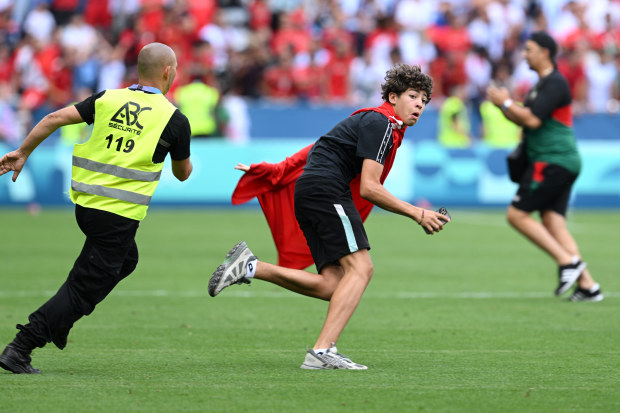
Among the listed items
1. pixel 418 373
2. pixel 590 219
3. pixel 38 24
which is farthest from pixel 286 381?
pixel 38 24

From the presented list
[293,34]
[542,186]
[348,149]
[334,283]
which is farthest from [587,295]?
[293,34]

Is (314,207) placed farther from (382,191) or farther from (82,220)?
(82,220)

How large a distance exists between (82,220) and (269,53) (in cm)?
1648

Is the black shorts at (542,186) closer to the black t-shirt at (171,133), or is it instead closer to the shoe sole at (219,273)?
the shoe sole at (219,273)

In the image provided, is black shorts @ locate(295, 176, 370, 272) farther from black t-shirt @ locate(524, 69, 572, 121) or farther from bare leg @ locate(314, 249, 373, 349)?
black t-shirt @ locate(524, 69, 572, 121)

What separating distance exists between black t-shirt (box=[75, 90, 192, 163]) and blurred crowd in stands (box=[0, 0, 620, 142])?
12952 mm

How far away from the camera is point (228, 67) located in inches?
837

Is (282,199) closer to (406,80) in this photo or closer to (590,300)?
(406,80)

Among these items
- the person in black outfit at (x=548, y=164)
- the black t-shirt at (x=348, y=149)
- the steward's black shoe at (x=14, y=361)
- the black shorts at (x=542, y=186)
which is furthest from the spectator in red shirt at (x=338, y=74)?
the steward's black shoe at (x=14, y=361)

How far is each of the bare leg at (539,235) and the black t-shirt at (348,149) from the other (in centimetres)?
375

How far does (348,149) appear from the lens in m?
6.42

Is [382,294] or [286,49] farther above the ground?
[286,49]

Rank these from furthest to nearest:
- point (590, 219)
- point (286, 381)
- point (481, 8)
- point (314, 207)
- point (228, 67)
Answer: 1. point (481, 8)
2. point (228, 67)
3. point (590, 219)
4. point (314, 207)
5. point (286, 381)

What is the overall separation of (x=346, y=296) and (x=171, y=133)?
55.8 inches
